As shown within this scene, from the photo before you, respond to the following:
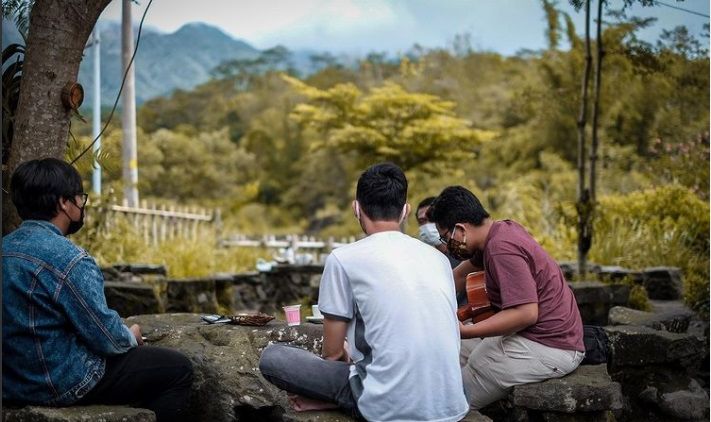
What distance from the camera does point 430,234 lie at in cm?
507

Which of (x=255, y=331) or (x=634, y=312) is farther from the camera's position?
(x=634, y=312)

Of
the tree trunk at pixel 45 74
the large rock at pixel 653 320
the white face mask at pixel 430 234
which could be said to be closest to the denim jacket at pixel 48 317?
the tree trunk at pixel 45 74

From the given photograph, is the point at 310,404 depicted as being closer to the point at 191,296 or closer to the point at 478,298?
the point at 478,298

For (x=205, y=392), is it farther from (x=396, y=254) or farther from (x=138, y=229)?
(x=138, y=229)

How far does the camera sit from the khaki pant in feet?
11.7

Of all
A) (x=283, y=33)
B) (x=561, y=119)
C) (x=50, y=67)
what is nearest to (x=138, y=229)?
(x=50, y=67)

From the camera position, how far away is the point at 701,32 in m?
8.30

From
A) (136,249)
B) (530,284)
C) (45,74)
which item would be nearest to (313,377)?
(530,284)

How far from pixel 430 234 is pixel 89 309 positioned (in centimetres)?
251

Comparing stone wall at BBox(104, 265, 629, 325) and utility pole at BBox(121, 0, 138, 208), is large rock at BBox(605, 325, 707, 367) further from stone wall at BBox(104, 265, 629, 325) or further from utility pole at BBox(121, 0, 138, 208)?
utility pole at BBox(121, 0, 138, 208)

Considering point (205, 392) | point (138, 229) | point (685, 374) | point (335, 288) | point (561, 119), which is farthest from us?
point (561, 119)

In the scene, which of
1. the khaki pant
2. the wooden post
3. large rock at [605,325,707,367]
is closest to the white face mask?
large rock at [605,325,707,367]

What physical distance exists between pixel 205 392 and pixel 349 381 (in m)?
1.27

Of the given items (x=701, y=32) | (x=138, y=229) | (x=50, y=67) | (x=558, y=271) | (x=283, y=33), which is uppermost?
(x=283, y=33)
